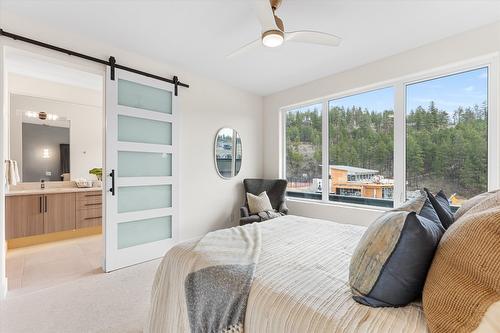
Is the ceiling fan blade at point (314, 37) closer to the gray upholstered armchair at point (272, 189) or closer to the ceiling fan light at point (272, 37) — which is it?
the ceiling fan light at point (272, 37)

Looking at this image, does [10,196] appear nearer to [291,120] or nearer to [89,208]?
[89,208]

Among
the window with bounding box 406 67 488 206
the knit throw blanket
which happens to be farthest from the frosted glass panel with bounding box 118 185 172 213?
the window with bounding box 406 67 488 206

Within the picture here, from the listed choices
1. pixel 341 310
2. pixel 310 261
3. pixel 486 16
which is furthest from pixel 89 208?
pixel 486 16

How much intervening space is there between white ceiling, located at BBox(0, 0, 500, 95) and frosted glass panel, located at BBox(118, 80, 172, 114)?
0.43 metres

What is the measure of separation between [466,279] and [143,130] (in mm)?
3339

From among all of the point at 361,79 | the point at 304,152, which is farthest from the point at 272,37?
the point at 304,152

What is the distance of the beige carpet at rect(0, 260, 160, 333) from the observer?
185 cm

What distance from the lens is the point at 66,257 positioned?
3.30 meters

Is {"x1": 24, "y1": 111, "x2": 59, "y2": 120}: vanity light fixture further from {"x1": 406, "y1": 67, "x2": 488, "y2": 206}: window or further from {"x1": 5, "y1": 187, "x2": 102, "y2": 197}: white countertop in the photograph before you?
{"x1": 406, "y1": 67, "x2": 488, "y2": 206}: window

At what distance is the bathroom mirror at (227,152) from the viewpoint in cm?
405

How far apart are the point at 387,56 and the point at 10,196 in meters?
5.56

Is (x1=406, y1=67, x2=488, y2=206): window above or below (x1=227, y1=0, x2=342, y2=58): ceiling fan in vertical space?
below

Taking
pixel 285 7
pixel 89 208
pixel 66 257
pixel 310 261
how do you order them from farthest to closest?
1. pixel 89 208
2. pixel 66 257
3. pixel 285 7
4. pixel 310 261

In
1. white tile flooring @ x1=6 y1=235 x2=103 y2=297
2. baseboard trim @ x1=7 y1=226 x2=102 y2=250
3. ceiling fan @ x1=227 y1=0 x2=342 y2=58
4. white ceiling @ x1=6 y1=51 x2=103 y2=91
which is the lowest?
white tile flooring @ x1=6 y1=235 x2=103 y2=297
